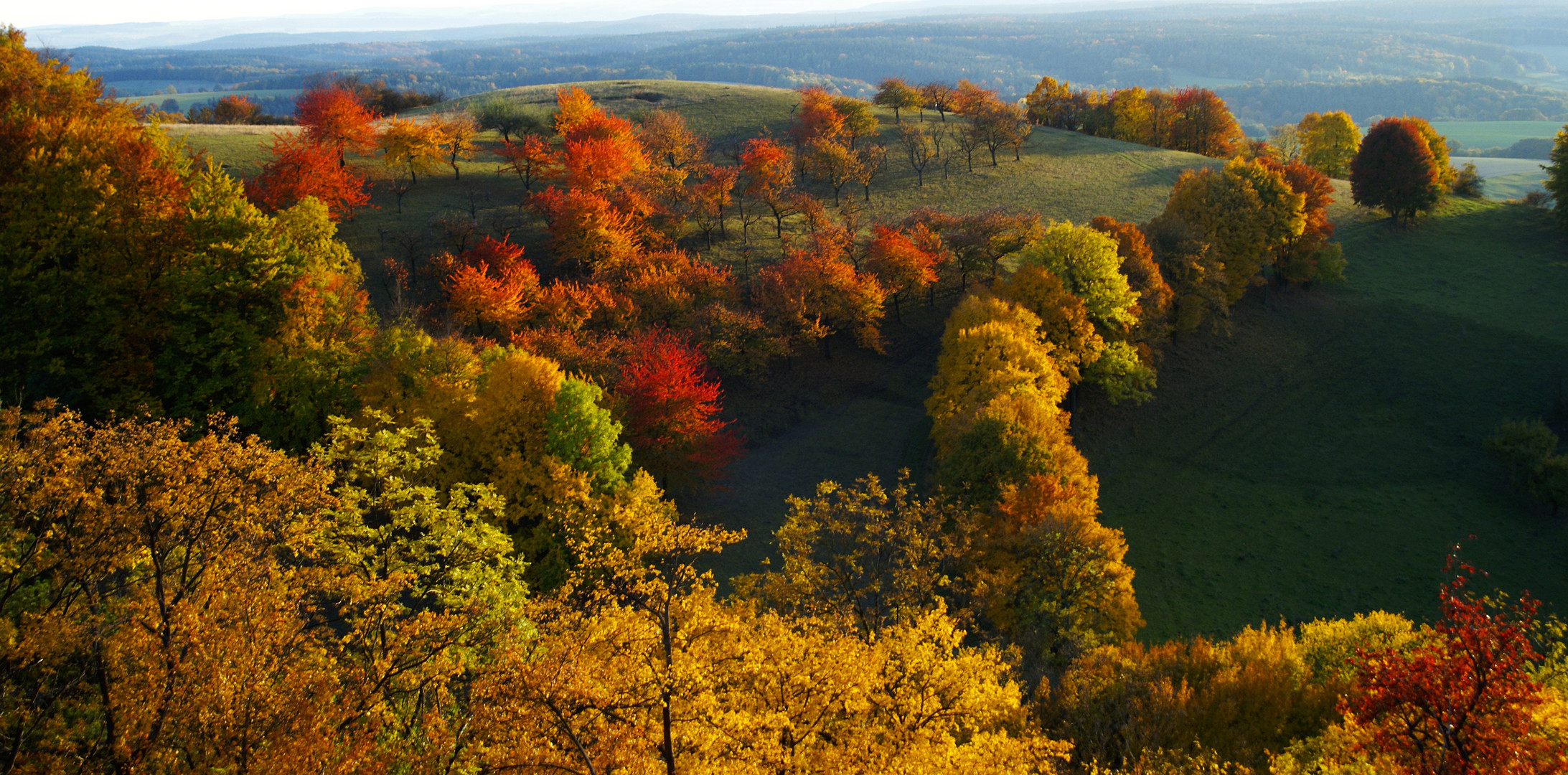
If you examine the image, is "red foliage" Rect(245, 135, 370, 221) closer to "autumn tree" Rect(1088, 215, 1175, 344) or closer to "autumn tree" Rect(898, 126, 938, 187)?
"autumn tree" Rect(898, 126, 938, 187)

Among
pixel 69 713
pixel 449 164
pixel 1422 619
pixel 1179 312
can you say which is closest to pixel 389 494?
pixel 69 713

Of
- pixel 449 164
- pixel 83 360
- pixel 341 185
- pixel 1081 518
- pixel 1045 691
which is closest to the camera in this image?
pixel 1045 691

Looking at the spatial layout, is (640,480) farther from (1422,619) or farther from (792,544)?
(1422,619)

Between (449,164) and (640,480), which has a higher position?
(449,164)

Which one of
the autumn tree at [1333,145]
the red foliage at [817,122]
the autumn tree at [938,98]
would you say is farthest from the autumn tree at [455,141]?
the autumn tree at [1333,145]

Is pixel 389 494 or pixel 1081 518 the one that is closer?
pixel 389 494

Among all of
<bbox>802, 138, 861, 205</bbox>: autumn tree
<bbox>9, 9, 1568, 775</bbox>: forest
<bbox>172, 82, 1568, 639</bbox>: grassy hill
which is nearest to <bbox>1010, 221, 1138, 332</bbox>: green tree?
<bbox>9, 9, 1568, 775</bbox>: forest
